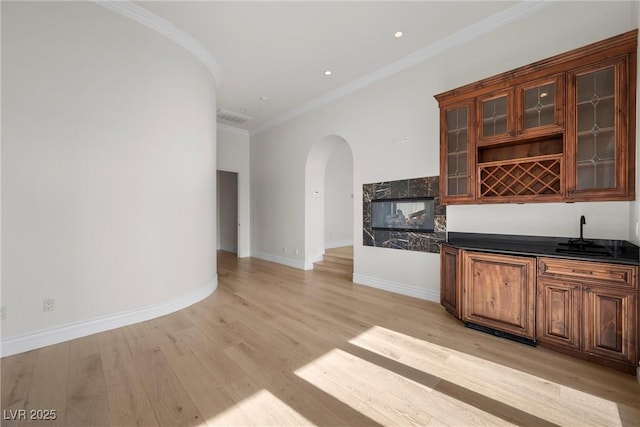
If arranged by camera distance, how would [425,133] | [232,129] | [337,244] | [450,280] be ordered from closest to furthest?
[450,280] → [425,133] → [232,129] → [337,244]

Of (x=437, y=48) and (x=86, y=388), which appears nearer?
(x=86, y=388)

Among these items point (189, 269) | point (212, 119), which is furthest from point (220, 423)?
point (212, 119)

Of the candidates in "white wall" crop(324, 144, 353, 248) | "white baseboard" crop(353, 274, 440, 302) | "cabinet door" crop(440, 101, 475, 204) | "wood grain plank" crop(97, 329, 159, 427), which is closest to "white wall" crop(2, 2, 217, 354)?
"wood grain plank" crop(97, 329, 159, 427)

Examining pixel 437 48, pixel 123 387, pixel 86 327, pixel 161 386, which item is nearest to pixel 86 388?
pixel 123 387

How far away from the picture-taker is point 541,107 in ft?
8.63

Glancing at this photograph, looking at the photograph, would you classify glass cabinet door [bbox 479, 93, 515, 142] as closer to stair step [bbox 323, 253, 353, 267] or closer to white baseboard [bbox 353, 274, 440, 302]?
white baseboard [bbox 353, 274, 440, 302]

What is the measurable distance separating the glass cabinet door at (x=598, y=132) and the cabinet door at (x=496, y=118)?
18.1 inches

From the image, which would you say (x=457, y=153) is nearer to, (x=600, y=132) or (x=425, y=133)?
(x=425, y=133)

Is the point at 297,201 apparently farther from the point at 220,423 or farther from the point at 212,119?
the point at 220,423

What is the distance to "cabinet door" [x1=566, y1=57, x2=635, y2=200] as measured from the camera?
223cm

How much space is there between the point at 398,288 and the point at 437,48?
133 inches

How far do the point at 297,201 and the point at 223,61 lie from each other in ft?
9.34

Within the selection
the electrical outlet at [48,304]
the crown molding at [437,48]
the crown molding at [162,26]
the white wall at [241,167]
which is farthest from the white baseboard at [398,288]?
the crown molding at [162,26]

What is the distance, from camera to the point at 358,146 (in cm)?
459
